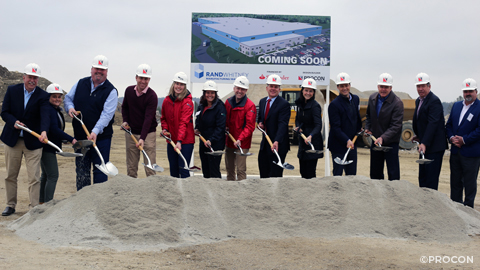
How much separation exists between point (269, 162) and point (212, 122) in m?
1.07

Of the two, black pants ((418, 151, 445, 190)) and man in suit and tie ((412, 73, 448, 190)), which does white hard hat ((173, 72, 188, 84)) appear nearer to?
man in suit and tie ((412, 73, 448, 190))

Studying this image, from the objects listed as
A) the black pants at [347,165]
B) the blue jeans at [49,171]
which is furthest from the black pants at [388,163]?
the blue jeans at [49,171]

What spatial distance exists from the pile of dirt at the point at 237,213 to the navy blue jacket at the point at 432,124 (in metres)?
0.78

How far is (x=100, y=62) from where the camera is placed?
5.53 metres

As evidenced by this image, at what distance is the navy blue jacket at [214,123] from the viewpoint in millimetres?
6148

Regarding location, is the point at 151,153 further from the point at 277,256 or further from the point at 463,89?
the point at 463,89

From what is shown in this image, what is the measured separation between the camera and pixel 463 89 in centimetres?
607

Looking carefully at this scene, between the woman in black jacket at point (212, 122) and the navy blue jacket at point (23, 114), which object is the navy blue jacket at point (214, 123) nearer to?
the woman in black jacket at point (212, 122)

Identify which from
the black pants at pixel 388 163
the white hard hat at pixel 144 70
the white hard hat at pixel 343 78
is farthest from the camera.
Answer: the white hard hat at pixel 343 78

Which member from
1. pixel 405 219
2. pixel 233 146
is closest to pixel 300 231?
pixel 405 219

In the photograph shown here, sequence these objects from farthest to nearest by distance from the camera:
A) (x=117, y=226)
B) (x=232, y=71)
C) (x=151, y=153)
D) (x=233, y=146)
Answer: (x=232, y=71), (x=233, y=146), (x=151, y=153), (x=117, y=226)

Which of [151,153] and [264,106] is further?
[264,106]

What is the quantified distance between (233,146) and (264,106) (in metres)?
0.77

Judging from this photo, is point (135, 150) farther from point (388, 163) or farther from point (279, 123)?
point (388, 163)
